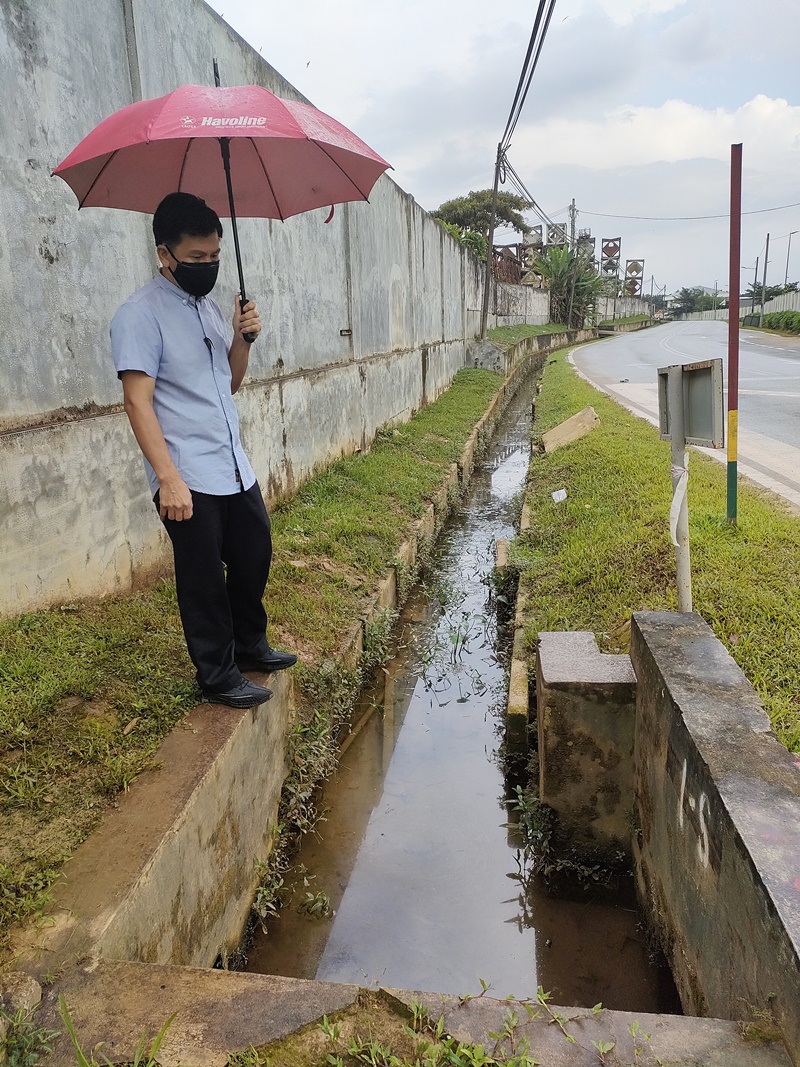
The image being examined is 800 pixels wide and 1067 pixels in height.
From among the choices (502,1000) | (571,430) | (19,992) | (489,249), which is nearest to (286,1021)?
(502,1000)

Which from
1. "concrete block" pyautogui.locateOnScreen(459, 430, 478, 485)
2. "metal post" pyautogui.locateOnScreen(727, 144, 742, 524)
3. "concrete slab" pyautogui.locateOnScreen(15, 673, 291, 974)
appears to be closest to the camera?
"concrete slab" pyautogui.locateOnScreen(15, 673, 291, 974)

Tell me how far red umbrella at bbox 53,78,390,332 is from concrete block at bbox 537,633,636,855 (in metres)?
2.00

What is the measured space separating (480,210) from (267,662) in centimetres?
4174

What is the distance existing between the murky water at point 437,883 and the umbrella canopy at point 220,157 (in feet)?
8.92

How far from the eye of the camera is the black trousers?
2512 mm

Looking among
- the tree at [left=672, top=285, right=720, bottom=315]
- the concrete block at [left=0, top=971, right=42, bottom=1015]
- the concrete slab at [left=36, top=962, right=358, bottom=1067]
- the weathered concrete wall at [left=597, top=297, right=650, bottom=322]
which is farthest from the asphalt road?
the tree at [left=672, top=285, right=720, bottom=315]

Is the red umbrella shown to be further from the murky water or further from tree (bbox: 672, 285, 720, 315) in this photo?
tree (bbox: 672, 285, 720, 315)

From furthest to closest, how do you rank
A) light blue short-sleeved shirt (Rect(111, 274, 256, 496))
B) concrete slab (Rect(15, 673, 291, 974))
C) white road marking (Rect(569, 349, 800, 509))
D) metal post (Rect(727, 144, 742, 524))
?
white road marking (Rect(569, 349, 800, 509)) → metal post (Rect(727, 144, 742, 524)) → light blue short-sleeved shirt (Rect(111, 274, 256, 496)) → concrete slab (Rect(15, 673, 291, 974))

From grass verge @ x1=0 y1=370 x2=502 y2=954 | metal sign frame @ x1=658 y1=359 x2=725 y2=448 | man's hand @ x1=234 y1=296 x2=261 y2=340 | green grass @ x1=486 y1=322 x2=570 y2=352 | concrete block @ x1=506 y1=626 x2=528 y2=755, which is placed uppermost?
green grass @ x1=486 y1=322 x2=570 y2=352

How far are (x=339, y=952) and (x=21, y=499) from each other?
2.19 metres

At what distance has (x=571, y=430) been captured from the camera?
8977mm

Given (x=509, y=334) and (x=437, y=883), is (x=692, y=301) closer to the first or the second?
(x=509, y=334)

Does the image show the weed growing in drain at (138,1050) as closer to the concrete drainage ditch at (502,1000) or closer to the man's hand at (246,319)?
the concrete drainage ditch at (502,1000)

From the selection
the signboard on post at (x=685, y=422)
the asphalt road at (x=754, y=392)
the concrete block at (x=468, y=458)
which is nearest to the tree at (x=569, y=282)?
the asphalt road at (x=754, y=392)
